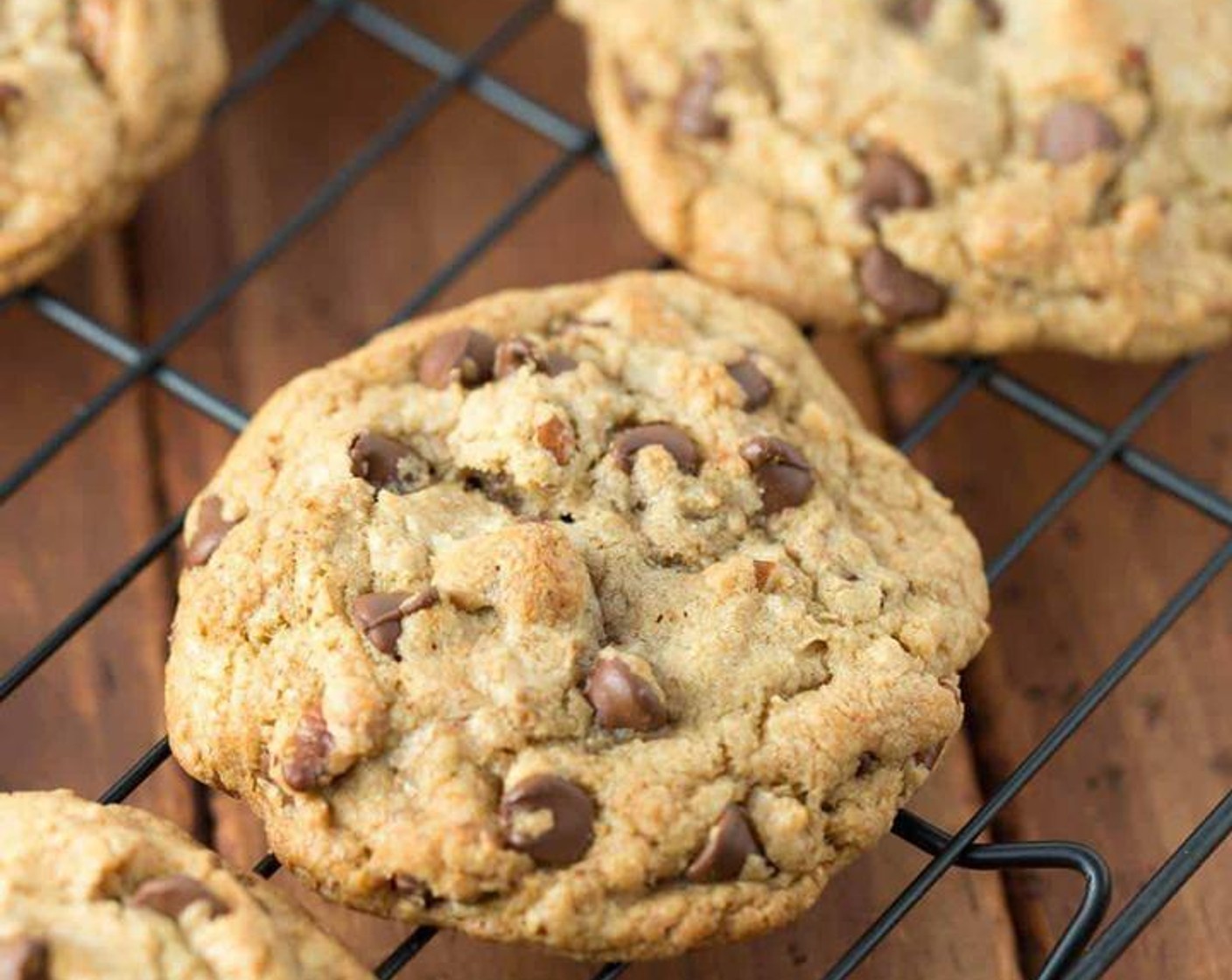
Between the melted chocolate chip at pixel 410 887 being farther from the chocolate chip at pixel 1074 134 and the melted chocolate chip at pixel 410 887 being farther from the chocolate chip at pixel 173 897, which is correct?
the chocolate chip at pixel 1074 134

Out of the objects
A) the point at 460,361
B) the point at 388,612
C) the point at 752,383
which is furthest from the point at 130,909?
the point at 752,383

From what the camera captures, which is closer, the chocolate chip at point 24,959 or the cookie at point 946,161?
the chocolate chip at point 24,959

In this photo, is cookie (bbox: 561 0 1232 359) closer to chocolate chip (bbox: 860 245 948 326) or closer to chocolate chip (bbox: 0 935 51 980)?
chocolate chip (bbox: 860 245 948 326)

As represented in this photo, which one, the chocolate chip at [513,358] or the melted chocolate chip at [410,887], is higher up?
the chocolate chip at [513,358]

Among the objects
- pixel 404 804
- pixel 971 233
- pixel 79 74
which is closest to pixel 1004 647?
pixel 971 233

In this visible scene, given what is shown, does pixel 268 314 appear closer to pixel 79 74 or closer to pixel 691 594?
pixel 79 74

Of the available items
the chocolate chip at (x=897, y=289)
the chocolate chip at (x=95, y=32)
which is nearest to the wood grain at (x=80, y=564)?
the chocolate chip at (x=95, y=32)
